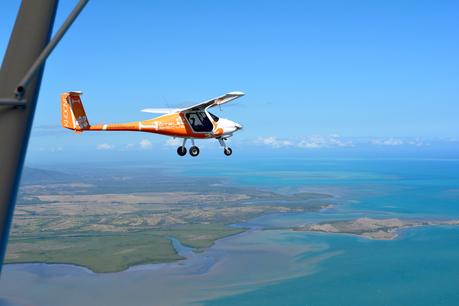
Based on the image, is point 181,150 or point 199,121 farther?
point 199,121

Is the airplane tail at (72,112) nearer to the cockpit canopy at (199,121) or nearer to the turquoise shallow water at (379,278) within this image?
the cockpit canopy at (199,121)

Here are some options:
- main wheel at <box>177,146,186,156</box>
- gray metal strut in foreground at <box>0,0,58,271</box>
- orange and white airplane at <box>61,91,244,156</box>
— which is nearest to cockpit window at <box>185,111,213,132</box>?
orange and white airplane at <box>61,91,244,156</box>

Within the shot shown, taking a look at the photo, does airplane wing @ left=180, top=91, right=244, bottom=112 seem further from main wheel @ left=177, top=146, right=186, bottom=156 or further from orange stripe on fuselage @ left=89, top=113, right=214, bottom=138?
main wheel @ left=177, top=146, right=186, bottom=156

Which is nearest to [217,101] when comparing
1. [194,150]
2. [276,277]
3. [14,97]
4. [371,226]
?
[194,150]

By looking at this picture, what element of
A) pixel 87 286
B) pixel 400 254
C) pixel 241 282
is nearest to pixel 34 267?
pixel 87 286

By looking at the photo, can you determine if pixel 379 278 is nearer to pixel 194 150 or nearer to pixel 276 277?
pixel 276 277

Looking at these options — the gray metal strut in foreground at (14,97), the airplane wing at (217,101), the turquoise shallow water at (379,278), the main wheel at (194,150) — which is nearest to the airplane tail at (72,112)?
the main wheel at (194,150)

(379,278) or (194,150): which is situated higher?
(194,150)
